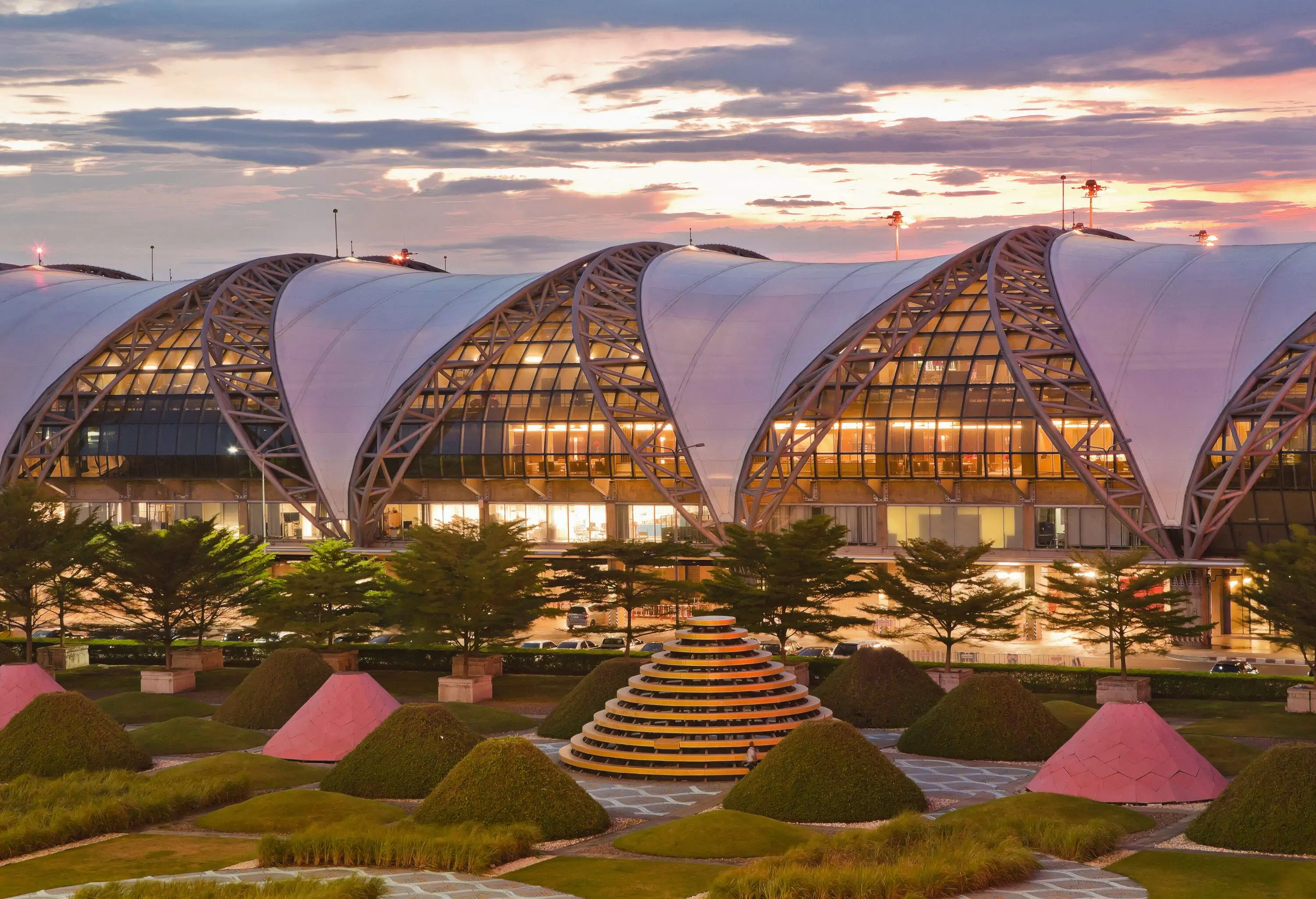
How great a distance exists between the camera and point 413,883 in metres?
41.9

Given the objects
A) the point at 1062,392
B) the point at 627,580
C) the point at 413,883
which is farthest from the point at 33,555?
the point at 1062,392

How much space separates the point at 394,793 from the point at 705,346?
54870 mm

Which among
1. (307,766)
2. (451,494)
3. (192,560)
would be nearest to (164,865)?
(307,766)

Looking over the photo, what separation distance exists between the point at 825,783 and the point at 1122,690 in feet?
90.4

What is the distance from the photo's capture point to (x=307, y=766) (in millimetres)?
58594

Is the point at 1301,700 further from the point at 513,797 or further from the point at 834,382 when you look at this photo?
the point at 834,382

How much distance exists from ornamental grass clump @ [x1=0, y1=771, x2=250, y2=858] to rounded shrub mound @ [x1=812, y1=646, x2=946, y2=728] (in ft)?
77.2

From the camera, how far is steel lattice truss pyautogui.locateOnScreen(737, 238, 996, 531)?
99500 mm

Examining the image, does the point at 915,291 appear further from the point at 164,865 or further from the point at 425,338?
the point at 164,865

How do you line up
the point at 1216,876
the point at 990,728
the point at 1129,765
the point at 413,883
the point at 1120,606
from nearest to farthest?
the point at 413,883 < the point at 1216,876 < the point at 1129,765 < the point at 990,728 < the point at 1120,606

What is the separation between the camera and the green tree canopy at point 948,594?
242ft

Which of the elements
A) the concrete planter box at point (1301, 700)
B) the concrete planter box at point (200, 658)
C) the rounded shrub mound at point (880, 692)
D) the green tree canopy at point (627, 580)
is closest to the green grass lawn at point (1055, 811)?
the rounded shrub mound at point (880, 692)

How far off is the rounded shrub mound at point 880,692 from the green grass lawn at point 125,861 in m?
26.2

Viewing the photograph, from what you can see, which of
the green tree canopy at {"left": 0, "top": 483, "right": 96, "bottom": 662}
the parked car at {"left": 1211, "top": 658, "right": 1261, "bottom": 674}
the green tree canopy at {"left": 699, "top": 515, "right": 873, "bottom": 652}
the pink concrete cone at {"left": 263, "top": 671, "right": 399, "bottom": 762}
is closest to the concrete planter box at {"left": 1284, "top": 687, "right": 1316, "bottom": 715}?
the parked car at {"left": 1211, "top": 658, "right": 1261, "bottom": 674}
